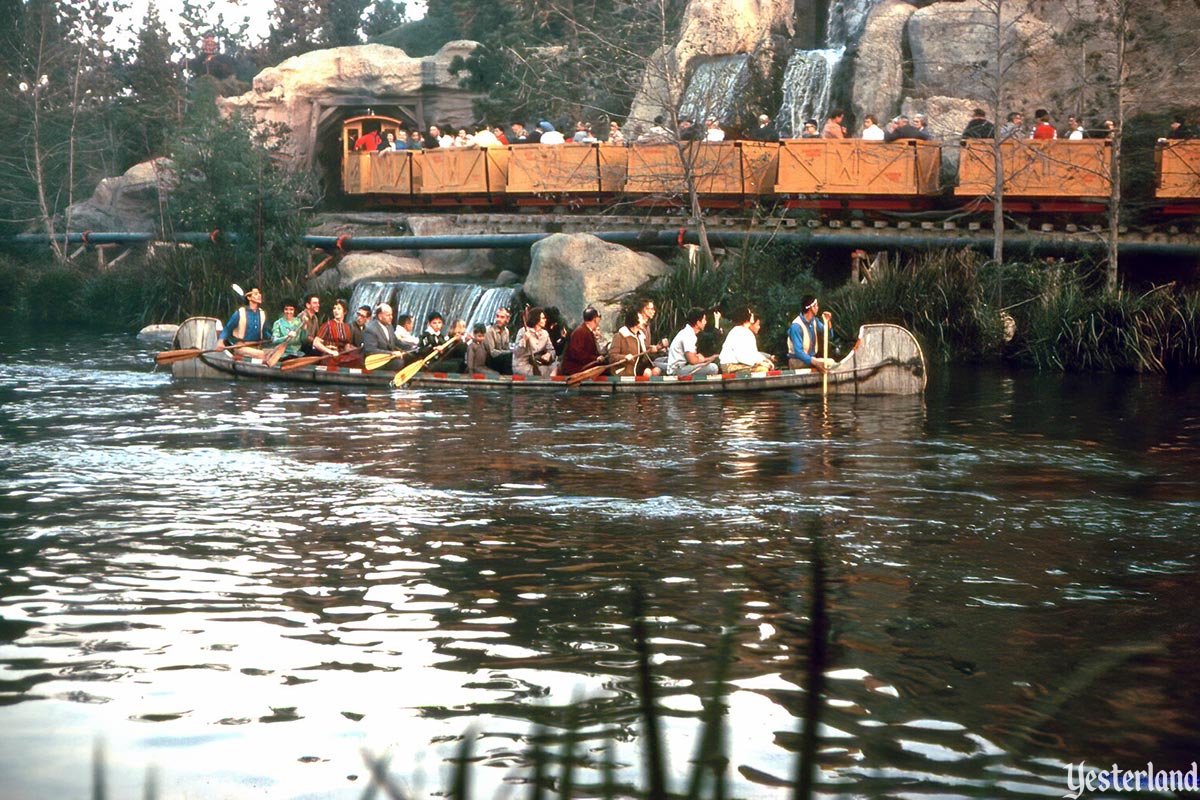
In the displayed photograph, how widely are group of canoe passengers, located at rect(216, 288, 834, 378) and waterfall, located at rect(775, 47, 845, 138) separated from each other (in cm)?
1411

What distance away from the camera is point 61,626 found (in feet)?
28.0

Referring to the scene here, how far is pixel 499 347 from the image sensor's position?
22891mm

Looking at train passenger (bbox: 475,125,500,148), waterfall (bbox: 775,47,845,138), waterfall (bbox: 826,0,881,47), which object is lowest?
train passenger (bbox: 475,125,500,148)

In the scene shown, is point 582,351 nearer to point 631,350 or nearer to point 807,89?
point 631,350

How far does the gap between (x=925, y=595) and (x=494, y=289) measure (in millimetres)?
22021

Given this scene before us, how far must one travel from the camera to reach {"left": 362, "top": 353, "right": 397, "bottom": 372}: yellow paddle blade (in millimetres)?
21923

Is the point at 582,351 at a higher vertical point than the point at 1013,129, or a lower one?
lower

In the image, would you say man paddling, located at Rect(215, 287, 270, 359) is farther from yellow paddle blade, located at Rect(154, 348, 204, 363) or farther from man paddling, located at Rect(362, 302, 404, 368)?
man paddling, located at Rect(362, 302, 404, 368)

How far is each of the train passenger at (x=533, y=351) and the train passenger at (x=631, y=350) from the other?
1.01m

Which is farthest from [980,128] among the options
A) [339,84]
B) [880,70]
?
[339,84]

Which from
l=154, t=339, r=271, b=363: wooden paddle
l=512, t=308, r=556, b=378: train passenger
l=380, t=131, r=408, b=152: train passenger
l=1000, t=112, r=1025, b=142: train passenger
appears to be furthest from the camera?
l=380, t=131, r=408, b=152: train passenger

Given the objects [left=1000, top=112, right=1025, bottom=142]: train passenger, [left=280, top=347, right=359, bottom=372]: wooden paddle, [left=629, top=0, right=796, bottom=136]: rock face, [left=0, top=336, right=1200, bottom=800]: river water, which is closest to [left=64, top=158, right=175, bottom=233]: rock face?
[left=629, top=0, right=796, bottom=136]: rock face

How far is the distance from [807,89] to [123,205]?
2117 cm

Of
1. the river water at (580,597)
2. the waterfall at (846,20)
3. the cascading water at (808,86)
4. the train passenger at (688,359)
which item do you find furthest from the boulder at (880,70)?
the river water at (580,597)
